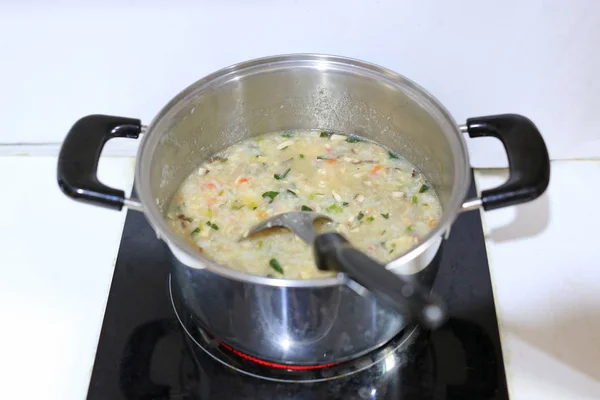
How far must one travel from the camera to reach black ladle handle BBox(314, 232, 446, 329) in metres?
0.65

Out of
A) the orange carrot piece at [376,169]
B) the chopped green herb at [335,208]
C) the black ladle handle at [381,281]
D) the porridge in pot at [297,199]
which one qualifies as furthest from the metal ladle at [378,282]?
the orange carrot piece at [376,169]

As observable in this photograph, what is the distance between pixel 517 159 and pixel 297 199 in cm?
38

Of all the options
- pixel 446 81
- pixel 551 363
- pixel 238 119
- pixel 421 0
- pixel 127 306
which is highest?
pixel 421 0

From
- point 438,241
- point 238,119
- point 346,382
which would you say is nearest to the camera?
point 438,241

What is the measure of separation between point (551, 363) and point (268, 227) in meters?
0.47

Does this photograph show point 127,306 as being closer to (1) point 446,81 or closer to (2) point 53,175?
(2) point 53,175

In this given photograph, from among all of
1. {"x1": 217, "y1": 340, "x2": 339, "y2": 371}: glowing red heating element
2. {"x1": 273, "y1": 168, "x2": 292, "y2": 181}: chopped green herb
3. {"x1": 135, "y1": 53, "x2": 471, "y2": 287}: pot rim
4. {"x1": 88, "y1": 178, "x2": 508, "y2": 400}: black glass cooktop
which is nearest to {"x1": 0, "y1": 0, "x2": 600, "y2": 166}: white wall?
{"x1": 135, "y1": 53, "x2": 471, "y2": 287}: pot rim

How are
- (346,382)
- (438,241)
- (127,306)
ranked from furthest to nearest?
(127,306), (346,382), (438,241)

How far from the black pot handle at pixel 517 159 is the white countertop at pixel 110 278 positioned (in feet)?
0.91

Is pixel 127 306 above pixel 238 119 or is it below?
below

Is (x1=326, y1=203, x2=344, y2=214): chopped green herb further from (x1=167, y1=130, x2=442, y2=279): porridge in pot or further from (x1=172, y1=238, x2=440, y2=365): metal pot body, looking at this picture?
(x1=172, y1=238, x2=440, y2=365): metal pot body

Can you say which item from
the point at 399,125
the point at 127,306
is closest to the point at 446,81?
the point at 399,125

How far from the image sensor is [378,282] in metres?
0.69

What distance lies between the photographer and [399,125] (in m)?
1.10
